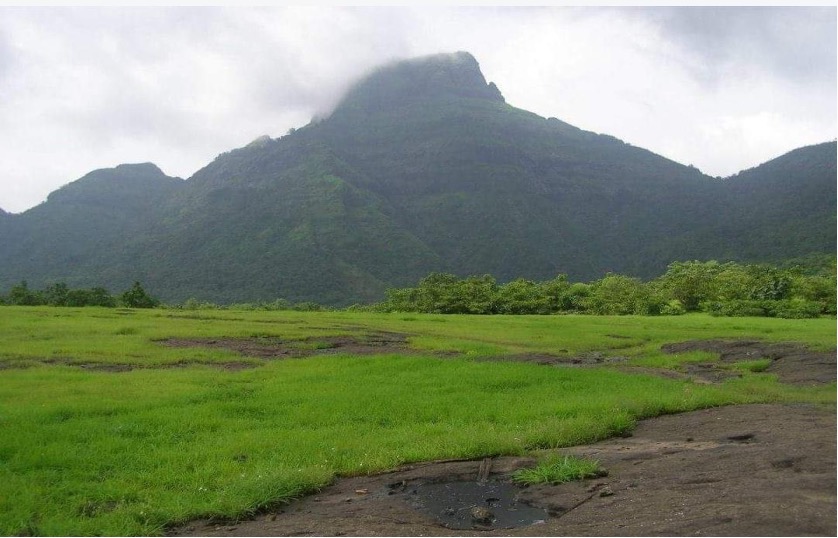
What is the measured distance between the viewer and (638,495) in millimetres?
7328

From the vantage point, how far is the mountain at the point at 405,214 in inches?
4060

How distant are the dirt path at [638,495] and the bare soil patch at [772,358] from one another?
19.3ft

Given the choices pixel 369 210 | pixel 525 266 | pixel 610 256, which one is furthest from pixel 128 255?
pixel 610 256

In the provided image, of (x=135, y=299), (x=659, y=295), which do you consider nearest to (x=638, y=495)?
(x=659, y=295)

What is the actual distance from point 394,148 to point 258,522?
565ft

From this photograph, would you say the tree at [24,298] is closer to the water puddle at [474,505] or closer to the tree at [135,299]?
the tree at [135,299]

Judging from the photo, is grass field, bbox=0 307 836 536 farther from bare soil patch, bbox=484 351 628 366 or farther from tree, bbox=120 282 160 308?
tree, bbox=120 282 160 308

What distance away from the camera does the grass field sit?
8547 mm

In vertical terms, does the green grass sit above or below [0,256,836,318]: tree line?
below

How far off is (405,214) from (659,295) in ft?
308

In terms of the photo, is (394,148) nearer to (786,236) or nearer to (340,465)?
(786,236)

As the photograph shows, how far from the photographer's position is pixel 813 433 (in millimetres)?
8586

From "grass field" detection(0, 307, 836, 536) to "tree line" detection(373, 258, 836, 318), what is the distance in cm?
2220

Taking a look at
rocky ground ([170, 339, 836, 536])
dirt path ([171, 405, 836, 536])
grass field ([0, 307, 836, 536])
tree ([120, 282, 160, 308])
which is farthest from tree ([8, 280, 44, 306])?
rocky ground ([170, 339, 836, 536])
